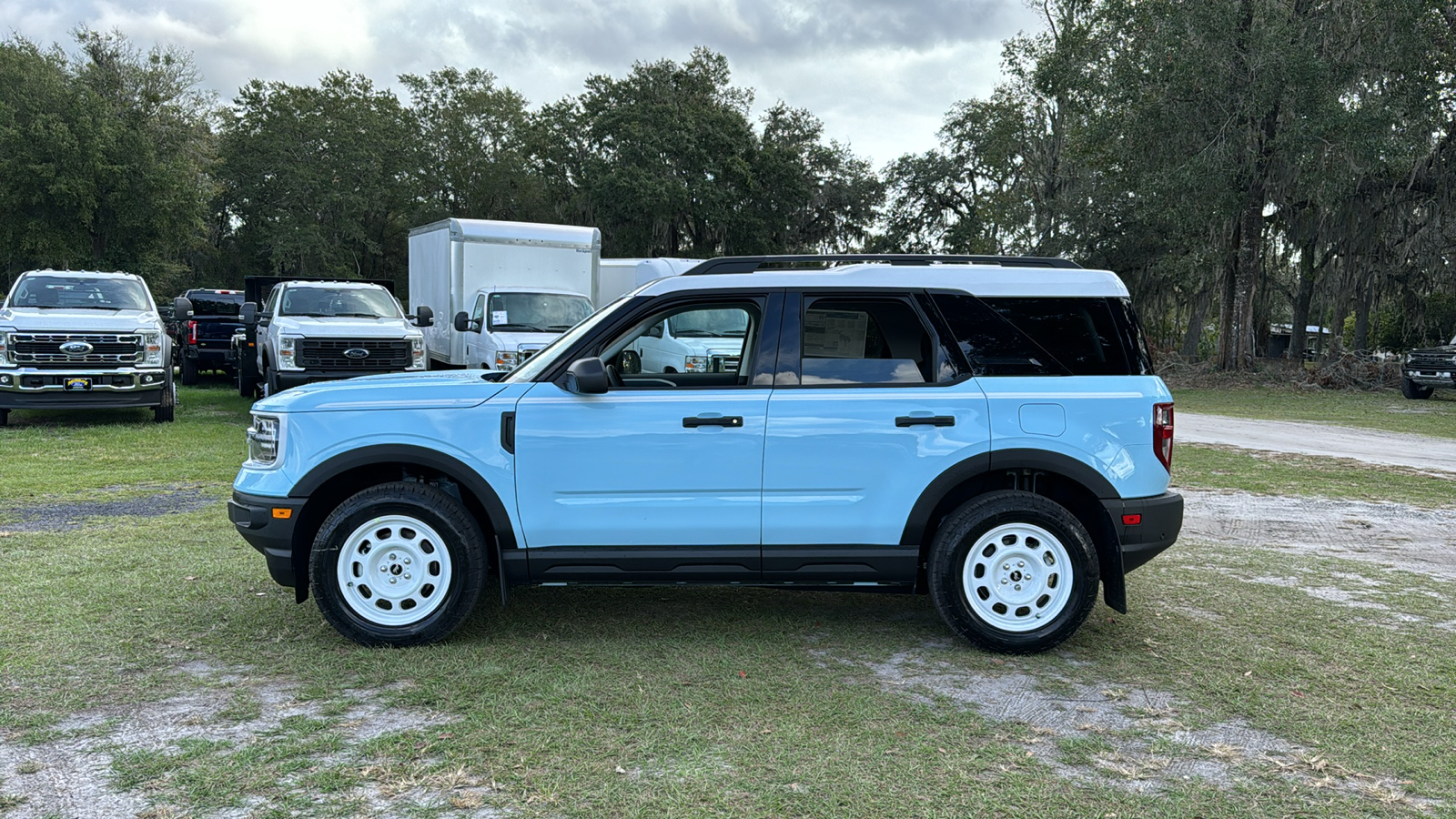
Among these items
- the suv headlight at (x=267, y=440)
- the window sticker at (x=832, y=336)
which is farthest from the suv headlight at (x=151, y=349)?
the window sticker at (x=832, y=336)

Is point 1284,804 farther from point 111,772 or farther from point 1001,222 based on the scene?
point 1001,222

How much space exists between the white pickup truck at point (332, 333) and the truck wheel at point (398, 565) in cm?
944

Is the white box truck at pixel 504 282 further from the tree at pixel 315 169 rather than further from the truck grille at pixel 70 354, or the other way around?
the tree at pixel 315 169

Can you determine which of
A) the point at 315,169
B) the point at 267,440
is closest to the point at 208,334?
the point at 267,440

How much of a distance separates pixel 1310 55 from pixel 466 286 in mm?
19866

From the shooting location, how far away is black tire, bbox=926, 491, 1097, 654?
4988mm

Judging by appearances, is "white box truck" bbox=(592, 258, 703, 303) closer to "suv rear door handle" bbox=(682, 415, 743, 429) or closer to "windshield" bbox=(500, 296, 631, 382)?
"windshield" bbox=(500, 296, 631, 382)

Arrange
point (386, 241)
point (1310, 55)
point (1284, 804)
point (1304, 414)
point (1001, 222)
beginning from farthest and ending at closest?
1. point (386, 241)
2. point (1001, 222)
3. point (1310, 55)
4. point (1304, 414)
5. point (1284, 804)

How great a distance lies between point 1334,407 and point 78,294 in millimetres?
23428

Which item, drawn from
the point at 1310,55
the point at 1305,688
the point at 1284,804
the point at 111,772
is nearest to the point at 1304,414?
the point at 1310,55

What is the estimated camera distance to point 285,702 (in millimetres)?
4293

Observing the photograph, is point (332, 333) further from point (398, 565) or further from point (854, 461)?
point (854, 461)

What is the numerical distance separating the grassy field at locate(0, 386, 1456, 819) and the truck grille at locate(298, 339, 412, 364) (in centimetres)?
851

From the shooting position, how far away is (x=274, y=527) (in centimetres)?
500
